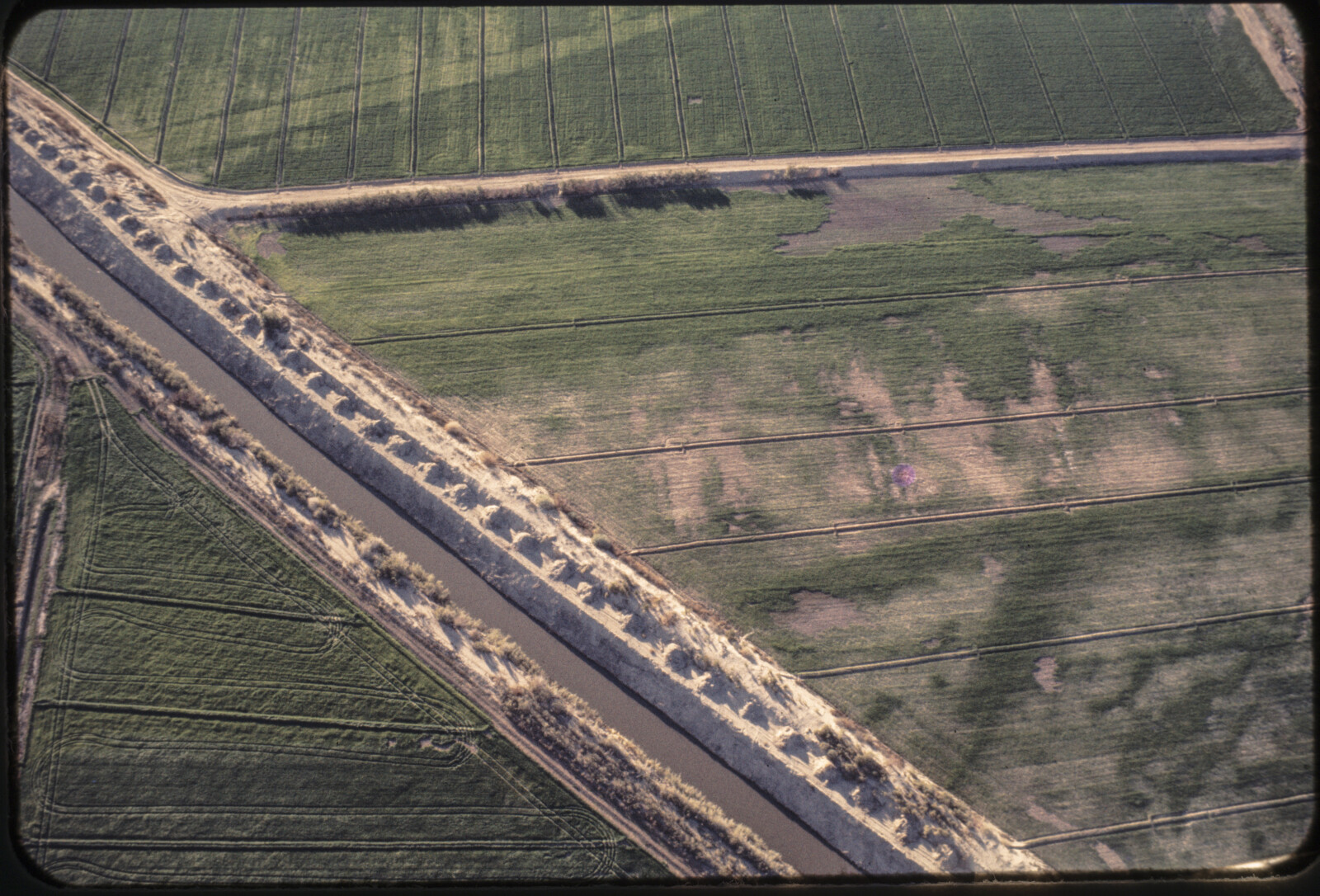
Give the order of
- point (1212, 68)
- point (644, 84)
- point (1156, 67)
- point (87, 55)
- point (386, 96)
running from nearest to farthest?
point (87, 55) → point (386, 96) → point (644, 84) → point (1156, 67) → point (1212, 68)

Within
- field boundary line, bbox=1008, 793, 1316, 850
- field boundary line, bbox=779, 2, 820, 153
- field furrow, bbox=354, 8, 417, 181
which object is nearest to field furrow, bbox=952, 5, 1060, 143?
field boundary line, bbox=779, 2, 820, 153

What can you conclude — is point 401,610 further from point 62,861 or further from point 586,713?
point 62,861

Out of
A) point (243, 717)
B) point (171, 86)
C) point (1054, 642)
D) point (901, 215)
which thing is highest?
point (171, 86)

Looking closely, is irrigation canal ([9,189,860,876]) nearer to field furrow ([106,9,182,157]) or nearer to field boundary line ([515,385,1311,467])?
field boundary line ([515,385,1311,467])

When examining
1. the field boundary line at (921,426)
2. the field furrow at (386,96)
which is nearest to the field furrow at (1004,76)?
the field boundary line at (921,426)

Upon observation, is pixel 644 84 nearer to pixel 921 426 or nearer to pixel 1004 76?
pixel 1004 76

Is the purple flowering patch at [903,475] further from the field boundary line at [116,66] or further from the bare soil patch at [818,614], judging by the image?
the field boundary line at [116,66]

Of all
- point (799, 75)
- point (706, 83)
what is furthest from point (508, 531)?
Answer: point (799, 75)
